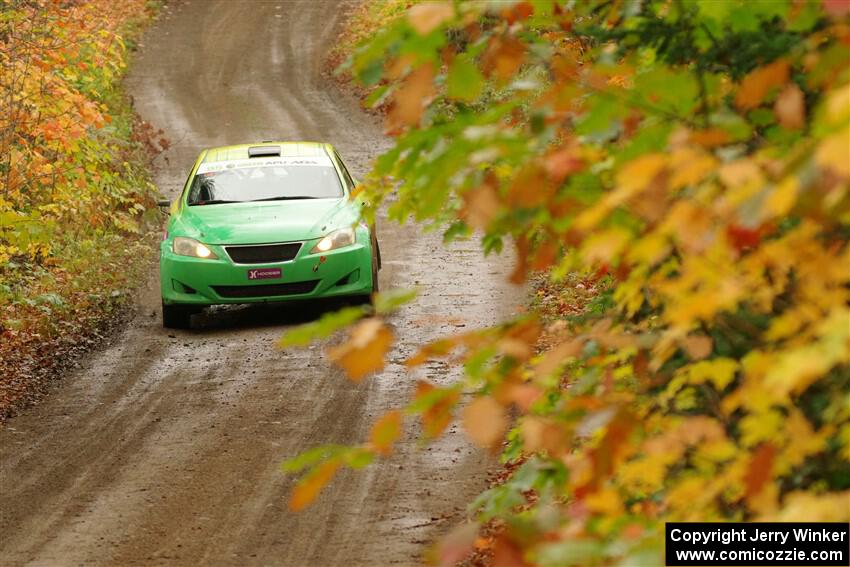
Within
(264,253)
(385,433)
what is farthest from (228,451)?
(385,433)

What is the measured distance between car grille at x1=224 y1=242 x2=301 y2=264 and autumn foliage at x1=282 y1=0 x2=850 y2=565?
8384 mm

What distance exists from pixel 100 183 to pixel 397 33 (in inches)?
629

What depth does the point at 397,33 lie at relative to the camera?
3.01 metres

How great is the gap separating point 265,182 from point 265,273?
1619 mm

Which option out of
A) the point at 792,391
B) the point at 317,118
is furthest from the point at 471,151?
the point at 317,118

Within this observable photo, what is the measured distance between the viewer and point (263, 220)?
12.6 metres

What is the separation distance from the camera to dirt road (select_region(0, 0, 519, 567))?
714 cm

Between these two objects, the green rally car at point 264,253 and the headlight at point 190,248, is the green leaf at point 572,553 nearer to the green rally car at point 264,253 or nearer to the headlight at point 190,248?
the green rally car at point 264,253

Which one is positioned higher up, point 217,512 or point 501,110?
point 501,110

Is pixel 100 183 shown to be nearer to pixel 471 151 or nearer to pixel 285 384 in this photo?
pixel 285 384

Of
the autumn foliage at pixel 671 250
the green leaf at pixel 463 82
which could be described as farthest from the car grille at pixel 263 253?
the green leaf at pixel 463 82

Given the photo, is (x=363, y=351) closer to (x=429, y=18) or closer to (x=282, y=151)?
(x=429, y=18)

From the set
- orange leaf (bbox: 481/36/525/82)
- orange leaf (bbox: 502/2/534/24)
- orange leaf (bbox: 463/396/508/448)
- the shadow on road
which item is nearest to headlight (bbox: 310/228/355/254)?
the shadow on road

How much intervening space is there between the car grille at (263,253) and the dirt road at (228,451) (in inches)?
31.8
